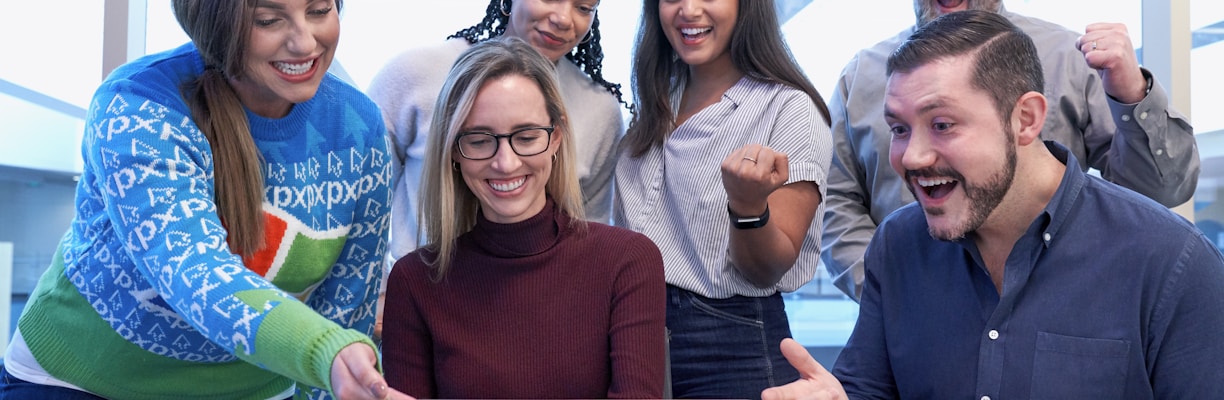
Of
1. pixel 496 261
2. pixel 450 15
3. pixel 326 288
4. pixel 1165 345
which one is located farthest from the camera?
pixel 450 15

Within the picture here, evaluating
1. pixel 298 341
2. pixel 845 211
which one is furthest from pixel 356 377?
pixel 845 211

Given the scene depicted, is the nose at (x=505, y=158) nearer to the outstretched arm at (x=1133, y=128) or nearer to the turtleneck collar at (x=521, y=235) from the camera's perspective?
the turtleneck collar at (x=521, y=235)

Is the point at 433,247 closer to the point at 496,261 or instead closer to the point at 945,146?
the point at 496,261

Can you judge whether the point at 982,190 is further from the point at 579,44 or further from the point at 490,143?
the point at 579,44

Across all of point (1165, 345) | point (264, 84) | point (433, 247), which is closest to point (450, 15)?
point (433, 247)

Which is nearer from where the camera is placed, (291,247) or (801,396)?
(801,396)

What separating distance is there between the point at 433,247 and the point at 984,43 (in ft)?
2.92

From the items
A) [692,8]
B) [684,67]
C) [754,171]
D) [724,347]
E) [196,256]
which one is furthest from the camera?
[684,67]

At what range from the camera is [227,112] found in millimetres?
1332

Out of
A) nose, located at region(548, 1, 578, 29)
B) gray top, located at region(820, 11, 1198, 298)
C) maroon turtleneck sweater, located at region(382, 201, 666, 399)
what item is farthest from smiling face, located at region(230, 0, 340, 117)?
gray top, located at region(820, 11, 1198, 298)

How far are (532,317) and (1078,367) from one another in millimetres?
777

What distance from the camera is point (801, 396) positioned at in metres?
1.31

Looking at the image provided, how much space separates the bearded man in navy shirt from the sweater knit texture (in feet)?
2.12

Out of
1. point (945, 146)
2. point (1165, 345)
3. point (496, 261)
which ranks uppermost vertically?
point (945, 146)
